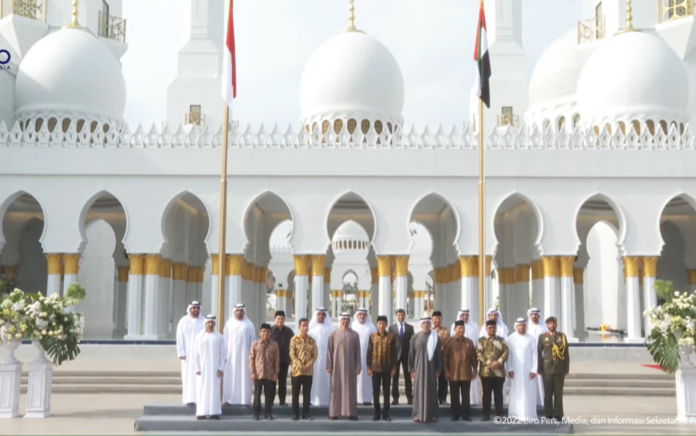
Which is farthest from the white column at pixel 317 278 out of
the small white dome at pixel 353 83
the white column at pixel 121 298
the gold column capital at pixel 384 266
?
the white column at pixel 121 298

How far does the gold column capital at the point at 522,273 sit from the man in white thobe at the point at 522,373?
11.6 m

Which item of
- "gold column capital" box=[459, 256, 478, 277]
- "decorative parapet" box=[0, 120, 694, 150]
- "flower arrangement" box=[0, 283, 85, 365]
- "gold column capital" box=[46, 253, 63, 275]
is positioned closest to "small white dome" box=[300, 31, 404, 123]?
"decorative parapet" box=[0, 120, 694, 150]

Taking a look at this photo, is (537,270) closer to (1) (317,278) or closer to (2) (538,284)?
(2) (538,284)

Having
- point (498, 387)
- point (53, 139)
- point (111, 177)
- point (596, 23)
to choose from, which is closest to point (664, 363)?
point (498, 387)

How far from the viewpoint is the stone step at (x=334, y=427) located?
24.5ft

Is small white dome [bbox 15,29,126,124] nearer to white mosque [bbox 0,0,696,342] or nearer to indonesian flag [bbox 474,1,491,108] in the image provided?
white mosque [bbox 0,0,696,342]

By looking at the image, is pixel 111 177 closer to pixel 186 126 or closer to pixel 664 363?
pixel 186 126

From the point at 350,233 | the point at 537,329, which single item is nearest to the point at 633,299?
the point at 537,329

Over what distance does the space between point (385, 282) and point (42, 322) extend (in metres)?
8.53

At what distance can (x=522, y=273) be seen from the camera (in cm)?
1927

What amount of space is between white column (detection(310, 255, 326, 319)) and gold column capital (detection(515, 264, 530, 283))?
5897 millimetres

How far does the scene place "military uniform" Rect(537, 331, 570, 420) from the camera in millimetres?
7641

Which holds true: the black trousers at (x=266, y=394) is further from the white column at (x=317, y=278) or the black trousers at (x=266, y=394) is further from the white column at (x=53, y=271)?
the white column at (x=53, y=271)

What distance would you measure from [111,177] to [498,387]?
10888mm
